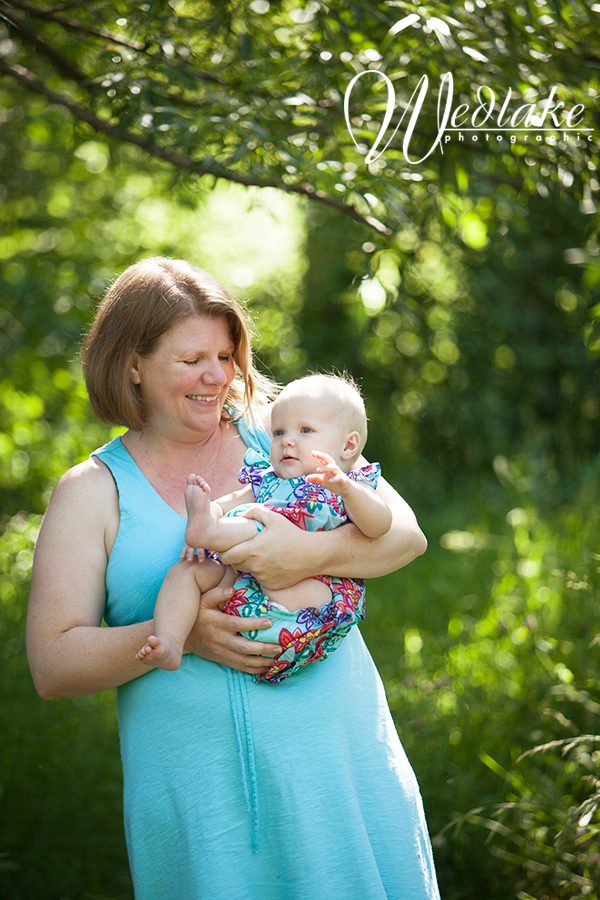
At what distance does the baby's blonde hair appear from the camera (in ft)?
6.88

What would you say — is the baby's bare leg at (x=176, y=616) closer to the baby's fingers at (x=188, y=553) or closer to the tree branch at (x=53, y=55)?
the baby's fingers at (x=188, y=553)

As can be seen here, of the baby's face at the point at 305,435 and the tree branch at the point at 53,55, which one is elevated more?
the tree branch at the point at 53,55

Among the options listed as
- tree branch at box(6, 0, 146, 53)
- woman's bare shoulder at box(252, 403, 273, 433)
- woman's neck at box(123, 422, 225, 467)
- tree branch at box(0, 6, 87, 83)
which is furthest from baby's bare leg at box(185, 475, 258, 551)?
tree branch at box(0, 6, 87, 83)

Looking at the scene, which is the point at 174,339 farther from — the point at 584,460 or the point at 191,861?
the point at 584,460

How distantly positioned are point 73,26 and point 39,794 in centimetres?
216

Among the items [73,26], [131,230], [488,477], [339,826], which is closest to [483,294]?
[488,477]

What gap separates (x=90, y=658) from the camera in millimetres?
1964

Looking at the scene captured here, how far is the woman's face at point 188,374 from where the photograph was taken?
7.01 ft

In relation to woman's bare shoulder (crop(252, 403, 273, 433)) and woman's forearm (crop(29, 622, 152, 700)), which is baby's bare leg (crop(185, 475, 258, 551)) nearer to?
woman's forearm (crop(29, 622, 152, 700))

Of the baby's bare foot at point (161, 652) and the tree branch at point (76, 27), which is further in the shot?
the tree branch at point (76, 27)

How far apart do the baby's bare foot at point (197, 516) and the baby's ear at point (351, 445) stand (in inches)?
11.7

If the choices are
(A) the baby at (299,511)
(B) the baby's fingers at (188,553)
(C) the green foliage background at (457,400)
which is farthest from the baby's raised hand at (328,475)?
(C) the green foliage background at (457,400)

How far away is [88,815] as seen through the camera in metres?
3.07

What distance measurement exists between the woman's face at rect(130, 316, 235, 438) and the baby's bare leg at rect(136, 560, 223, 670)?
1.09 feet
